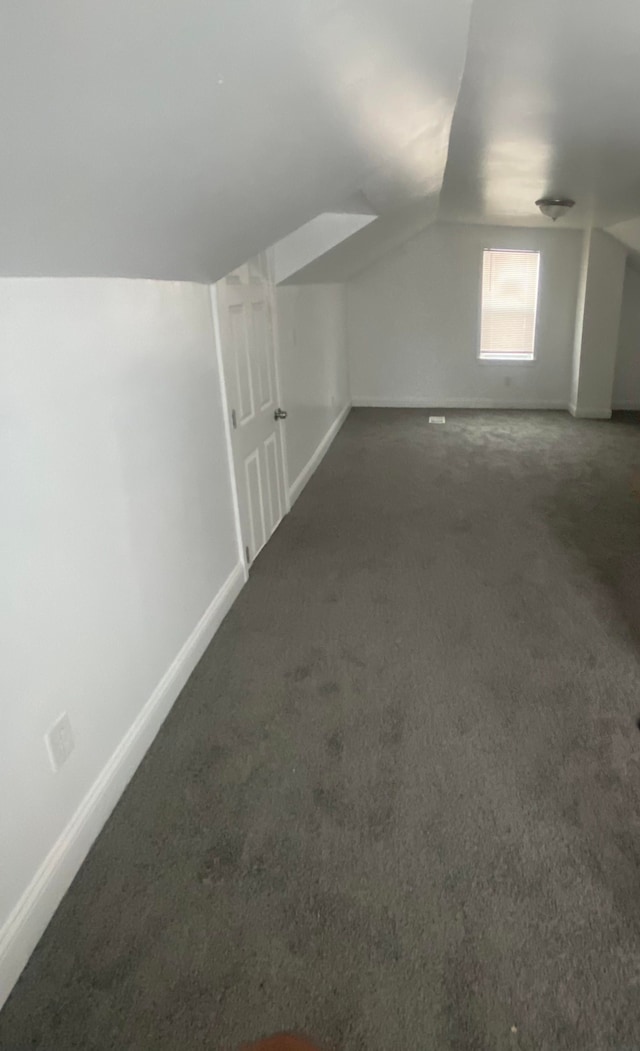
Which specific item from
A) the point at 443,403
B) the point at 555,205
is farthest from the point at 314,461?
the point at 443,403

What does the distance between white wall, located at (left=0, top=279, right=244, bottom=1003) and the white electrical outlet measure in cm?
2

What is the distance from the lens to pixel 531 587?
10.2 ft

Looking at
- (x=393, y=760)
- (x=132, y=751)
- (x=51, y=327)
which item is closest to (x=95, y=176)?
(x=51, y=327)

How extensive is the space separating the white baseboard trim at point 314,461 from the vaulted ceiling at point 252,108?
2.03 meters

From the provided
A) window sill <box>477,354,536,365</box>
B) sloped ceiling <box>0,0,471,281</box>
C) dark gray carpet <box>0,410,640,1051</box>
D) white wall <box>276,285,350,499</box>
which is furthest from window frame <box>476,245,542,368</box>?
sloped ceiling <box>0,0,471,281</box>

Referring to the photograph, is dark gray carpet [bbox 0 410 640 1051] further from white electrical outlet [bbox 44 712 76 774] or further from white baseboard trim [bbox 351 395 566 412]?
white baseboard trim [bbox 351 395 566 412]

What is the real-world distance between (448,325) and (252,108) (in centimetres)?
636

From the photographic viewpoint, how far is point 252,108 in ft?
4.34

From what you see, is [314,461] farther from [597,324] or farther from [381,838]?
[381,838]

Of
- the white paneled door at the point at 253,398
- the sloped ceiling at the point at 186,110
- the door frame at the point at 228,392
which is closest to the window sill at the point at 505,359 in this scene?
the door frame at the point at 228,392

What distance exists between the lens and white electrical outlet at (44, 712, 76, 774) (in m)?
1.55

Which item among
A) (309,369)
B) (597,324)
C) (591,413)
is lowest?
(591,413)

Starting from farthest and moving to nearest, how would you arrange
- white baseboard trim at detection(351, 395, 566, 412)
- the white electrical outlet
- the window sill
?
white baseboard trim at detection(351, 395, 566, 412) < the window sill < the white electrical outlet

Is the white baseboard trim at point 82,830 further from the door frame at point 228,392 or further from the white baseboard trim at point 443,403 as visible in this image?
the white baseboard trim at point 443,403
